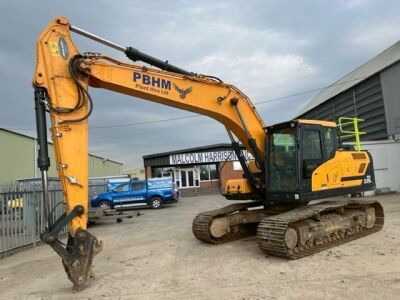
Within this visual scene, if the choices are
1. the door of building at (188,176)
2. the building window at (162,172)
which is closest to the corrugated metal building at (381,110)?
the door of building at (188,176)

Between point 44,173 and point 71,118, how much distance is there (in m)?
0.96

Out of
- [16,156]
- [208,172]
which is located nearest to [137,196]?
[16,156]

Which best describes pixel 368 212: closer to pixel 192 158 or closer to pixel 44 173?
pixel 44 173

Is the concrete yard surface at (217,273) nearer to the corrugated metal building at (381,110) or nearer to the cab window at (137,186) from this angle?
the corrugated metal building at (381,110)

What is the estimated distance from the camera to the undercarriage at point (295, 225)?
7.37 meters

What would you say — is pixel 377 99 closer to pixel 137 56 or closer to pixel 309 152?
pixel 309 152

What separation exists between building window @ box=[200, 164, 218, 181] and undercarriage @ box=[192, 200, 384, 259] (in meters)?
26.7

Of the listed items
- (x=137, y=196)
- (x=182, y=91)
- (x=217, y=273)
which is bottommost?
(x=217, y=273)

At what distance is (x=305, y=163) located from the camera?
321 inches

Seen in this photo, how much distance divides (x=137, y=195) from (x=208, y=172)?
1435cm

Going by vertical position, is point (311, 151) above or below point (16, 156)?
below

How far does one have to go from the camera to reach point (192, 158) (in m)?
36.3

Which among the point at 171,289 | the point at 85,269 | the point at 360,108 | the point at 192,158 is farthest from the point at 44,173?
the point at 192,158

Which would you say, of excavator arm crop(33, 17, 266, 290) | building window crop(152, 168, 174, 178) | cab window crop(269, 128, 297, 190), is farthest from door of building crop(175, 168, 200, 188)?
excavator arm crop(33, 17, 266, 290)
